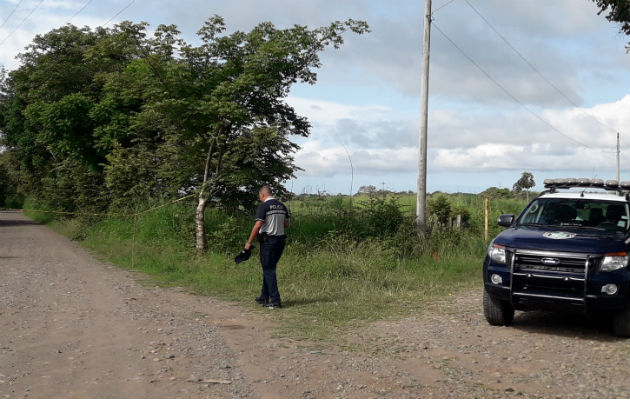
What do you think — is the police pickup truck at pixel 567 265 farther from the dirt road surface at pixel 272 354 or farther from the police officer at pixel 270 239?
the police officer at pixel 270 239

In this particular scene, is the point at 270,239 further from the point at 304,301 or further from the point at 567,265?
the point at 567,265

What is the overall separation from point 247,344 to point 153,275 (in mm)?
6874

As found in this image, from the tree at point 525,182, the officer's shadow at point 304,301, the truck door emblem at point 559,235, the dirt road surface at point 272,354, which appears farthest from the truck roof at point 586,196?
the tree at point 525,182

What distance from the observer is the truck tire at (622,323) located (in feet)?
25.0

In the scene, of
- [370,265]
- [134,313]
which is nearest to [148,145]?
[370,265]

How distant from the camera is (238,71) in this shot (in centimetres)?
1597

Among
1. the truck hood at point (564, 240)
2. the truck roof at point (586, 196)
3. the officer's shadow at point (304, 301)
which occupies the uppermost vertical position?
the truck roof at point (586, 196)

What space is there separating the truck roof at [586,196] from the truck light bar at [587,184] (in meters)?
0.14

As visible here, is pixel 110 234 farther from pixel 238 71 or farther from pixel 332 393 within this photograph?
pixel 332 393

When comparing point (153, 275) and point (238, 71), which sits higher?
point (238, 71)

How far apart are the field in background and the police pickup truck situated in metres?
2.02

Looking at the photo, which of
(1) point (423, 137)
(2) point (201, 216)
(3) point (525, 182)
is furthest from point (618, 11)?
(3) point (525, 182)

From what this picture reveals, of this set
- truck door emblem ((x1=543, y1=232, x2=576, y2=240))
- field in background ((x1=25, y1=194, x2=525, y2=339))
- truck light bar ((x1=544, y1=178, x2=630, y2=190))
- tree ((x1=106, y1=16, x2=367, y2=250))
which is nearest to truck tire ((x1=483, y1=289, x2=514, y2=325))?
truck door emblem ((x1=543, y1=232, x2=576, y2=240))

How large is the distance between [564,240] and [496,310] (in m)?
1.32
